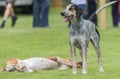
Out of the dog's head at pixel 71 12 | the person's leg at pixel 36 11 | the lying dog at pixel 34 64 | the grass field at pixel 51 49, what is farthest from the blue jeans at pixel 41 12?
the dog's head at pixel 71 12

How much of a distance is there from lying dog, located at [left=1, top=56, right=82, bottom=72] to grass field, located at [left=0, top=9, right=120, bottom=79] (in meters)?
0.20

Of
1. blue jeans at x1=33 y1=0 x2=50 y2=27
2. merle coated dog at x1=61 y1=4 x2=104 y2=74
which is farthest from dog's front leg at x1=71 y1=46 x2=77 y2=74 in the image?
blue jeans at x1=33 y1=0 x2=50 y2=27

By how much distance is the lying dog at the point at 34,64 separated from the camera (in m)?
9.42

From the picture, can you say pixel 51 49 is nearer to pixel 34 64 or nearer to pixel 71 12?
pixel 34 64

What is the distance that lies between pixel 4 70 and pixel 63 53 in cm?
275

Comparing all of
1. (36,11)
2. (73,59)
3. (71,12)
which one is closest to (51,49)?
(73,59)

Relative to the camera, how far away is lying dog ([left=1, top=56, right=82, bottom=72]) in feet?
30.9

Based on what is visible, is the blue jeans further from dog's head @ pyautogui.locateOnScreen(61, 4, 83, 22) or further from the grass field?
dog's head @ pyautogui.locateOnScreen(61, 4, 83, 22)

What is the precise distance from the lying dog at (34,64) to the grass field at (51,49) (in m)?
0.20

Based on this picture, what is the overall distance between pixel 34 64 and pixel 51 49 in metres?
3.32

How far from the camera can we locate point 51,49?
12.9 meters

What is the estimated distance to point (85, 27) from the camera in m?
9.00

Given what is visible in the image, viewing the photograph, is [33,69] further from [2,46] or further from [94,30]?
[2,46]

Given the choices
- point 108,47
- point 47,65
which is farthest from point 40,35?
point 47,65
